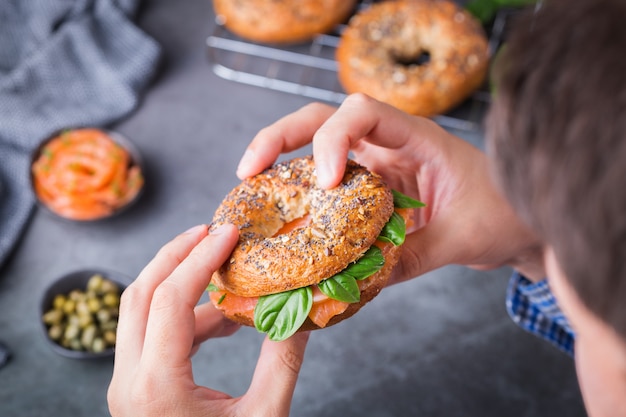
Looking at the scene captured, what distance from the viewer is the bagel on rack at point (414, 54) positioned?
10.3ft

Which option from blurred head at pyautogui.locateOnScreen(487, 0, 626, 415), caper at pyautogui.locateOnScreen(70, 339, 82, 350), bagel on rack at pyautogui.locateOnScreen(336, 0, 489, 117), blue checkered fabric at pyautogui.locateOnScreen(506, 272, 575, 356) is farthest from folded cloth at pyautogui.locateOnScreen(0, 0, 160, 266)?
blurred head at pyautogui.locateOnScreen(487, 0, 626, 415)

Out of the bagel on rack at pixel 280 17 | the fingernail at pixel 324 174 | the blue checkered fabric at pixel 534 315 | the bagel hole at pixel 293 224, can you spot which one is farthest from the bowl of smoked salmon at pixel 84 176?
the blue checkered fabric at pixel 534 315

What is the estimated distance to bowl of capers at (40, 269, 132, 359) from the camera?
252 cm

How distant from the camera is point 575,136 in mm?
930

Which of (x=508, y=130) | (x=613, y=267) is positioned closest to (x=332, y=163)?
(x=508, y=130)

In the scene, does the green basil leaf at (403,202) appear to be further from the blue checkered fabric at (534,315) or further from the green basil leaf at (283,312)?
the blue checkered fabric at (534,315)

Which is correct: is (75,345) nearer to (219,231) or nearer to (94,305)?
(94,305)

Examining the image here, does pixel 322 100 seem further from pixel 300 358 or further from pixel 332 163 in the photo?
pixel 300 358

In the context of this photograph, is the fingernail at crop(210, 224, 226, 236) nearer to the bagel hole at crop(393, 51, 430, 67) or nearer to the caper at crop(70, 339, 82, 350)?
the caper at crop(70, 339, 82, 350)

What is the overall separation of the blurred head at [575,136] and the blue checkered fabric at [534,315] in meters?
1.42

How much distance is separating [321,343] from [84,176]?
1.28 metres

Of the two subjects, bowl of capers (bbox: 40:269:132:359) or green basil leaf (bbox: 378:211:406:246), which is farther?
bowl of capers (bbox: 40:269:132:359)

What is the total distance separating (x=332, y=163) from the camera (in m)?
1.87

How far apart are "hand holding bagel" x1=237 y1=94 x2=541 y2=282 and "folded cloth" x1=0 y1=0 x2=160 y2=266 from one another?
55.9 inches
